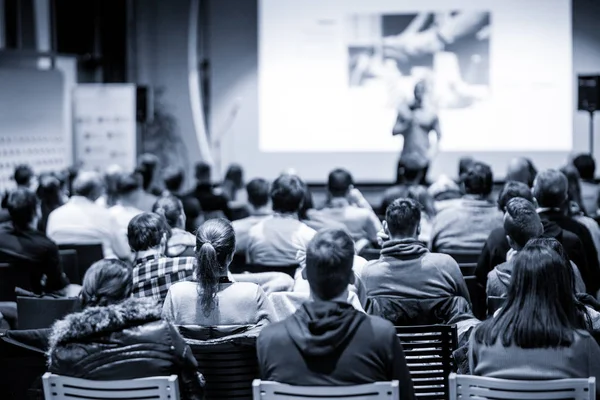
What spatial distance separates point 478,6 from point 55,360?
9447 millimetres

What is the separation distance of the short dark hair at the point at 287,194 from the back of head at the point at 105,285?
2224 millimetres

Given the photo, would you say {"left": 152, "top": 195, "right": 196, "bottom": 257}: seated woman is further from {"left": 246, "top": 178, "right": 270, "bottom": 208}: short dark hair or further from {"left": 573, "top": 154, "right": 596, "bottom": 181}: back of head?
{"left": 573, "top": 154, "right": 596, "bottom": 181}: back of head

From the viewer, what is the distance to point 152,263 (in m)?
3.99

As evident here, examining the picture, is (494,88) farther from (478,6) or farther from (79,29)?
(79,29)

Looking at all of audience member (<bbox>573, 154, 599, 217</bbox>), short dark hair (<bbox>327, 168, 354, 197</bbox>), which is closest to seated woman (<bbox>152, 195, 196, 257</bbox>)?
short dark hair (<bbox>327, 168, 354, 197</bbox>)

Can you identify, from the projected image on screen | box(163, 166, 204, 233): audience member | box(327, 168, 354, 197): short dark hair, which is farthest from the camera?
the projected image on screen

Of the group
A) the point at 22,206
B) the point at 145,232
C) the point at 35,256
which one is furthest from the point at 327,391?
the point at 22,206

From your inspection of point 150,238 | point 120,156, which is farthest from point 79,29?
point 150,238

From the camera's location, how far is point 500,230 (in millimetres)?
4656

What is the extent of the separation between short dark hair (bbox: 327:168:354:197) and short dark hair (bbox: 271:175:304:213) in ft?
2.85

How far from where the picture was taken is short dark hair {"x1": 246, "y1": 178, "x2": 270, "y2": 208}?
5.86 m

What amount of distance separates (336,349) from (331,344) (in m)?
0.03

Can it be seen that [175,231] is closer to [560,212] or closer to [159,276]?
[159,276]

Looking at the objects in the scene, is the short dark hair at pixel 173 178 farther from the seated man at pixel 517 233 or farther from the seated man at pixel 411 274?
the seated man at pixel 517 233
